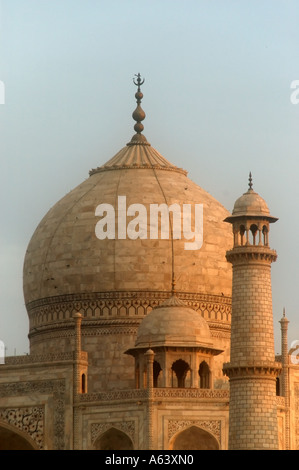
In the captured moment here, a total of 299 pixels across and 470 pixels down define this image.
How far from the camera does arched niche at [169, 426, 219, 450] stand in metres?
51.2

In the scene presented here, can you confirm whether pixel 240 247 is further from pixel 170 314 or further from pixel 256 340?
pixel 170 314

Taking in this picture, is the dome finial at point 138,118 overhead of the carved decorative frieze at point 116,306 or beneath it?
overhead

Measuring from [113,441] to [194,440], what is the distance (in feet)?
6.45

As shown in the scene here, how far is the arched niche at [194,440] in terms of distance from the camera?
51.2 meters

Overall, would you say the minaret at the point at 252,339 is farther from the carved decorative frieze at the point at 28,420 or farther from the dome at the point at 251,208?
the carved decorative frieze at the point at 28,420

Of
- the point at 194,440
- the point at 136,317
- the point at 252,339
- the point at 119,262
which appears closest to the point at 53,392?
the point at 194,440

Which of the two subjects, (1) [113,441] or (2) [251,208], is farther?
(1) [113,441]

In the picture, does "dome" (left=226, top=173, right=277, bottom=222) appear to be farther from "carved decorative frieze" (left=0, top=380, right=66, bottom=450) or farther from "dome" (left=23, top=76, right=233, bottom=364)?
"dome" (left=23, top=76, right=233, bottom=364)

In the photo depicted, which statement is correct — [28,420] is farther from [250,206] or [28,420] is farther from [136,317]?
[250,206]

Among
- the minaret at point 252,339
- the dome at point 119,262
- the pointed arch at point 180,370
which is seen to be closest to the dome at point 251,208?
the minaret at point 252,339

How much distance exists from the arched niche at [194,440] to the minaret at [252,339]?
3.82 metres

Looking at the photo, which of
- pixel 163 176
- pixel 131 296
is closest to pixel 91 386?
pixel 131 296

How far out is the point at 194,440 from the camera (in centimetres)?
5150

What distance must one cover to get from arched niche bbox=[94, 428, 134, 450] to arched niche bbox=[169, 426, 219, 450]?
114 centimetres
